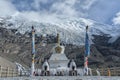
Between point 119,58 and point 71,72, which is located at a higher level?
point 119,58

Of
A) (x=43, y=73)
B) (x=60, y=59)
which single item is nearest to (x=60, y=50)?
(x=60, y=59)

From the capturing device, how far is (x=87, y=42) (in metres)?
58.9

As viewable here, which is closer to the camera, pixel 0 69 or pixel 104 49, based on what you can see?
pixel 0 69

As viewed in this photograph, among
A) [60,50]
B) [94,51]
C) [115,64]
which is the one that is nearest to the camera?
[60,50]

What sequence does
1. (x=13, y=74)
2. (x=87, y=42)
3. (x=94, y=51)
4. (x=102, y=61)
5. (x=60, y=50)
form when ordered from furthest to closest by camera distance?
(x=94, y=51) < (x=102, y=61) < (x=60, y=50) < (x=87, y=42) < (x=13, y=74)

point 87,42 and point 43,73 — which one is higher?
point 87,42

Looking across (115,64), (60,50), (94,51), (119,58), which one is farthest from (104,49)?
(60,50)

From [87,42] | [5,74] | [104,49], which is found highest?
[104,49]

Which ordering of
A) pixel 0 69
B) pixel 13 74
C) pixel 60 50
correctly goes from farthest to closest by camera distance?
pixel 60 50
pixel 13 74
pixel 0 69

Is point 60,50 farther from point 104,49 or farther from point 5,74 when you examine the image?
point 104,49

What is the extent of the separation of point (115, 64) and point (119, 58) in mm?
17268

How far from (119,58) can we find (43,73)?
119m

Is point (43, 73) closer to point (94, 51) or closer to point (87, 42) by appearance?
point (87, 42)

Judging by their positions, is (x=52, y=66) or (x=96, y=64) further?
(x=96, y=64)
